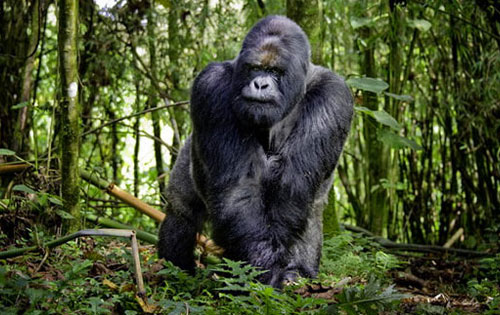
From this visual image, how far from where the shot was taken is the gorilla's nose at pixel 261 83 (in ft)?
10.1

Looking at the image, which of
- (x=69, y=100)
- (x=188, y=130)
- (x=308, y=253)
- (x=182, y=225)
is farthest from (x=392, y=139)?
(x=188, y=130)

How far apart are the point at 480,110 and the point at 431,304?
2935 millimetres

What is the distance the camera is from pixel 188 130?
619cm

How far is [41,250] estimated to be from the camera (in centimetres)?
283

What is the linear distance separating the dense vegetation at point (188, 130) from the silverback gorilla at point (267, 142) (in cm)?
25

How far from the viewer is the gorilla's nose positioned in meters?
3.09

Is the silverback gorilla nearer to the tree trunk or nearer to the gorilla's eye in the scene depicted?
the gorilla's eye

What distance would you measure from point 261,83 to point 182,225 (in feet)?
3.93

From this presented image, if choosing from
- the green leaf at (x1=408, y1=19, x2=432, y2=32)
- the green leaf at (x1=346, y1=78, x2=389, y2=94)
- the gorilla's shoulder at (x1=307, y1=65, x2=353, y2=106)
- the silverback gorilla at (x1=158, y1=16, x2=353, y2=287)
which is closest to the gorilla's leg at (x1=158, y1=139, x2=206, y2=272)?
the silverback gorilla at (x1=158, y1=16, x2=353, y2=287)

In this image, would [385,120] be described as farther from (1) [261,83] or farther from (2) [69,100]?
(2) [69,100]

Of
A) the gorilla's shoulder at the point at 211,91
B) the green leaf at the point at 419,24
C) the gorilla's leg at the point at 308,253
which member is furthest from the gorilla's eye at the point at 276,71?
the green leaf at the point at 419,24

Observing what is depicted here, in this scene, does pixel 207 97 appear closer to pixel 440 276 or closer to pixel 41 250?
pixel 41 250

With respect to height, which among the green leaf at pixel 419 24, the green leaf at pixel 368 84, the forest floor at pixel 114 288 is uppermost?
the green leaf at pixel 419 24

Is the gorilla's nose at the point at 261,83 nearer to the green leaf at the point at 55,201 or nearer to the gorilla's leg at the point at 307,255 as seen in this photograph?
the gorilla's leg at the point at 307,255
